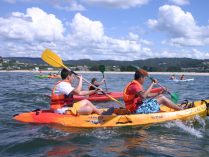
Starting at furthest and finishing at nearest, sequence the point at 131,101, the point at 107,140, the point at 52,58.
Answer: the point at 52,58 < the point at 131,101 < the point at 107,140

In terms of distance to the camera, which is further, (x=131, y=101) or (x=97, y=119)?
(x=131, y=101)

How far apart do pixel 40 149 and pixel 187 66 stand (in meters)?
120

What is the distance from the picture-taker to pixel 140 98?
10.5 meters

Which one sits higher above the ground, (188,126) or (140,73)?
(140,73)

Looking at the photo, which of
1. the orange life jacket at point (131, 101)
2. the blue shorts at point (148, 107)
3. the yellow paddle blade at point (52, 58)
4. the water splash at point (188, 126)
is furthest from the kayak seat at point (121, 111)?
the yellow paddle blade at point (52, 58)

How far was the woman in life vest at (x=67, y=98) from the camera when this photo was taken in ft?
33.4

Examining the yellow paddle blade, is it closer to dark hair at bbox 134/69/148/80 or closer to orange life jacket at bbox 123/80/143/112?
orange life jacket at bbox 123/80/143/112

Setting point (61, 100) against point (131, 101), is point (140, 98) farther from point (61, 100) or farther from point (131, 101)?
point (61, 100)

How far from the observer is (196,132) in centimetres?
1012

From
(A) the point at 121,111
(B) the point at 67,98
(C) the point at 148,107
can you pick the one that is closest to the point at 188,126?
(C) the point at 148,107

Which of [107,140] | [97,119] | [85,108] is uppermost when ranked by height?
[85,108]

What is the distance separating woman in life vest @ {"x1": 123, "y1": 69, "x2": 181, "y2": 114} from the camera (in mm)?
10250

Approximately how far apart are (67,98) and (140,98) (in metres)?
1.97

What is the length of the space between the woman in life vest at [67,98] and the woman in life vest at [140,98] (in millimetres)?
900
